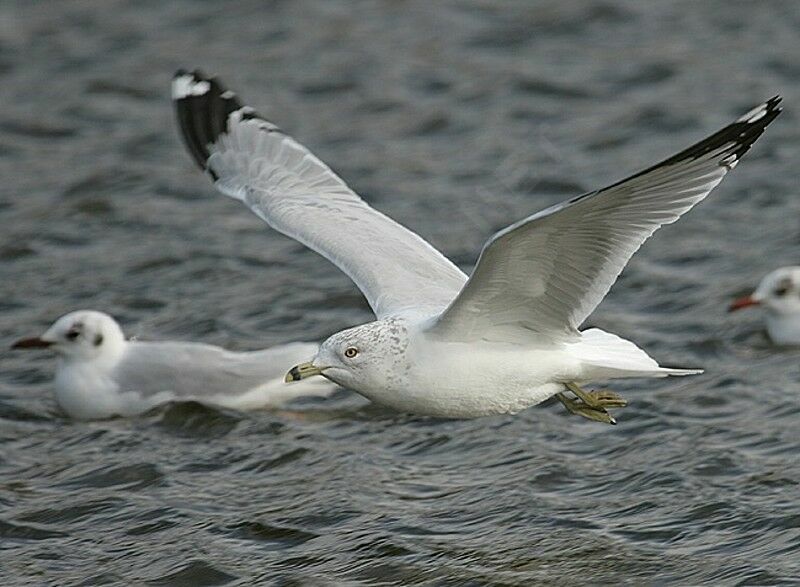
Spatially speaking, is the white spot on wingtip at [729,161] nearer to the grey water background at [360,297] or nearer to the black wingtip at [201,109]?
the grey water background at [360,297]

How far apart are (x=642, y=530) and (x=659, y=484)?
54 centimetres

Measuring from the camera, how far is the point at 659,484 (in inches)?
311

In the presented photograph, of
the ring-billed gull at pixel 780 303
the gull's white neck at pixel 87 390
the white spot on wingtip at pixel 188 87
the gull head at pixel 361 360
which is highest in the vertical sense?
the white spot on wingtip at pixel 188 87

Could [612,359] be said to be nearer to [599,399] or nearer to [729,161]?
[599,399]

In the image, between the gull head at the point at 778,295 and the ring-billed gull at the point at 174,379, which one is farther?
the gull head at the point at 778,295

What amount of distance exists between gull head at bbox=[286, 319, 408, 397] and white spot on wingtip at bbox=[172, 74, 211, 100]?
9.87 ft

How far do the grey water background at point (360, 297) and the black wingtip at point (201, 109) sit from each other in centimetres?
144

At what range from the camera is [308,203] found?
26.8ft

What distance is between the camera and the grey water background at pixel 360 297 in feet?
24.5

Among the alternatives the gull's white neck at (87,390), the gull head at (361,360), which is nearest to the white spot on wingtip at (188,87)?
the gull's white neck at (87,390)

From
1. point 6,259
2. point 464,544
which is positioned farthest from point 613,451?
point 6,259

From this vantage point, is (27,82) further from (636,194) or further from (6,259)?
(636,194)

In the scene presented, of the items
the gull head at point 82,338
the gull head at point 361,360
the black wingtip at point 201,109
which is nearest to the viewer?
the gull head at point 361,360

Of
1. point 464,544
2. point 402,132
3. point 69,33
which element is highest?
point 69,33
